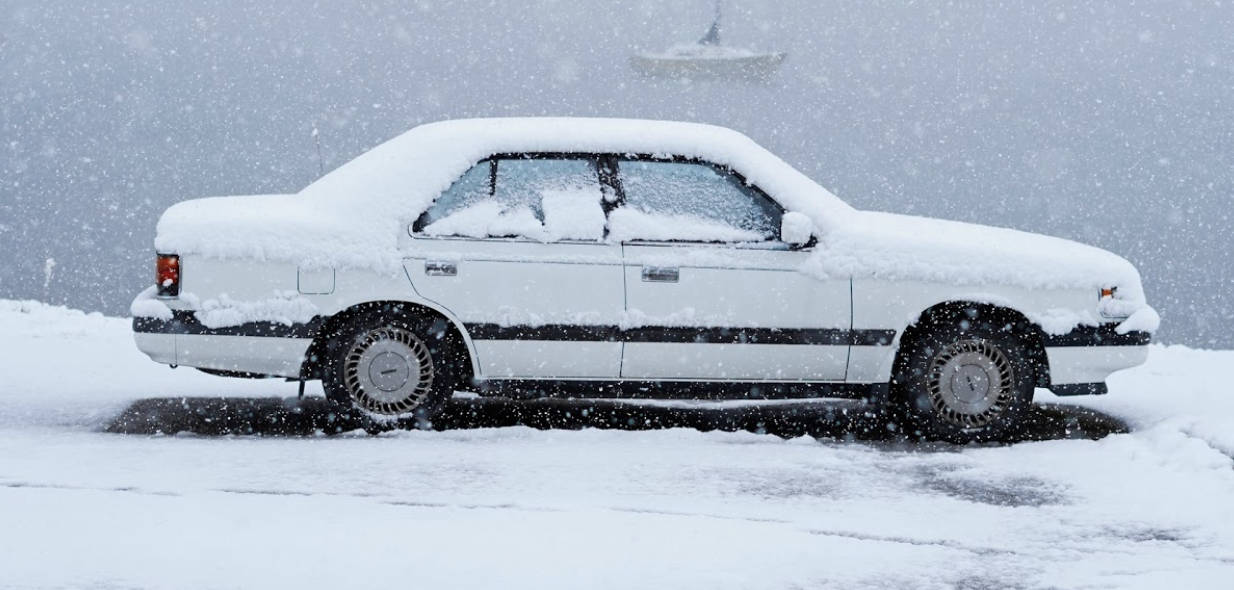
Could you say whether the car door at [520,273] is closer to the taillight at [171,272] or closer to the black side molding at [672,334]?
the black side molding at [672,334]

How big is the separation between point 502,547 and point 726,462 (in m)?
1.83

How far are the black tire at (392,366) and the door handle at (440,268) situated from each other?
25 centimetres

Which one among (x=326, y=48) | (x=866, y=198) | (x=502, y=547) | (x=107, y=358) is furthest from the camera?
(x=326, y=48)

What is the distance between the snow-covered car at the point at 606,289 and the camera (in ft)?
22.5

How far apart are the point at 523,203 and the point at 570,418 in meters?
1.41

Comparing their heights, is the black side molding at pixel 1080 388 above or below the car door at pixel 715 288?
below

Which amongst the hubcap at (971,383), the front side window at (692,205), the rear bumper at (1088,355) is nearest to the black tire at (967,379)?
the hubcap at (971,383)

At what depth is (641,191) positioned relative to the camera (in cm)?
706

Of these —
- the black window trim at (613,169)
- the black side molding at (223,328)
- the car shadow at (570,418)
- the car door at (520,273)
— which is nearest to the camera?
the black side molding at (223,328)

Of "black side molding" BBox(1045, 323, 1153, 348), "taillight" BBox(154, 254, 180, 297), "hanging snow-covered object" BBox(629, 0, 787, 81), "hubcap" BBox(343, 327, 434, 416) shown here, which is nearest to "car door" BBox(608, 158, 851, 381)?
"hubcap" BBox(343, 327, 434, 416)

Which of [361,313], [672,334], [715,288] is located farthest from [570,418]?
[361,313]

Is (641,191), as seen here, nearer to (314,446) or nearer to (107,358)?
(314,446)

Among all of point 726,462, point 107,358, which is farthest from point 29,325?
point 726,462

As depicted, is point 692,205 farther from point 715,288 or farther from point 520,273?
point 520,273
